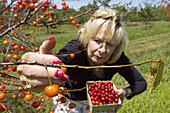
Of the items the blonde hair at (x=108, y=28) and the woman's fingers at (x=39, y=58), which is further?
the blonde hair at (x=108, y=28)

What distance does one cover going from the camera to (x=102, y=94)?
5.36 ft

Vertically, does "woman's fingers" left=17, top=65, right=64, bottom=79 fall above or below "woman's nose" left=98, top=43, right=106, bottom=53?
below

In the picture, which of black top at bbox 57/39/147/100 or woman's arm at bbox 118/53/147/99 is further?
woman's arm at bbox 118/53/147/99

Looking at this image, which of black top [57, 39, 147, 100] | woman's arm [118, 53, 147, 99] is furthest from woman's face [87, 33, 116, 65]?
woman's arm [118, 53, 147, 99]

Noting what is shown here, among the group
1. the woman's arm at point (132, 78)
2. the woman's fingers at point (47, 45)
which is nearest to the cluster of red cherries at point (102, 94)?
the woman's arm at point (132, 78)

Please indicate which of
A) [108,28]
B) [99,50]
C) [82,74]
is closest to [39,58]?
[99,50]

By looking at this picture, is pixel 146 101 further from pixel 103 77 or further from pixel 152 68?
pixel 152 68

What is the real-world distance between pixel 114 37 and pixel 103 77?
68 centimetres

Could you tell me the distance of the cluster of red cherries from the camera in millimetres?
1584

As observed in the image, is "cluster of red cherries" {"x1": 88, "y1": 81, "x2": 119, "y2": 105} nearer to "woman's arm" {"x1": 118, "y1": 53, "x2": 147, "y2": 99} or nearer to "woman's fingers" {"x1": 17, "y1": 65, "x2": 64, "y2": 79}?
"woman's arm" {"x1": 118, "y1": 53, "x2": 147, "y2": 99}

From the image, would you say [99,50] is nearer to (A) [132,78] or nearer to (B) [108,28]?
(B) [108,28]

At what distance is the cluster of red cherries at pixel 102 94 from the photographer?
1.58 meters

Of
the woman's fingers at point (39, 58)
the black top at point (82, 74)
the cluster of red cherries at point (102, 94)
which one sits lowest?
the cluster of red cherries at point (102, 94)

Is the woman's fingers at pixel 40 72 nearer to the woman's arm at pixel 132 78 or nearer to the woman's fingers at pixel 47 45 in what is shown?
the woman's fingers at pixel 47 45
